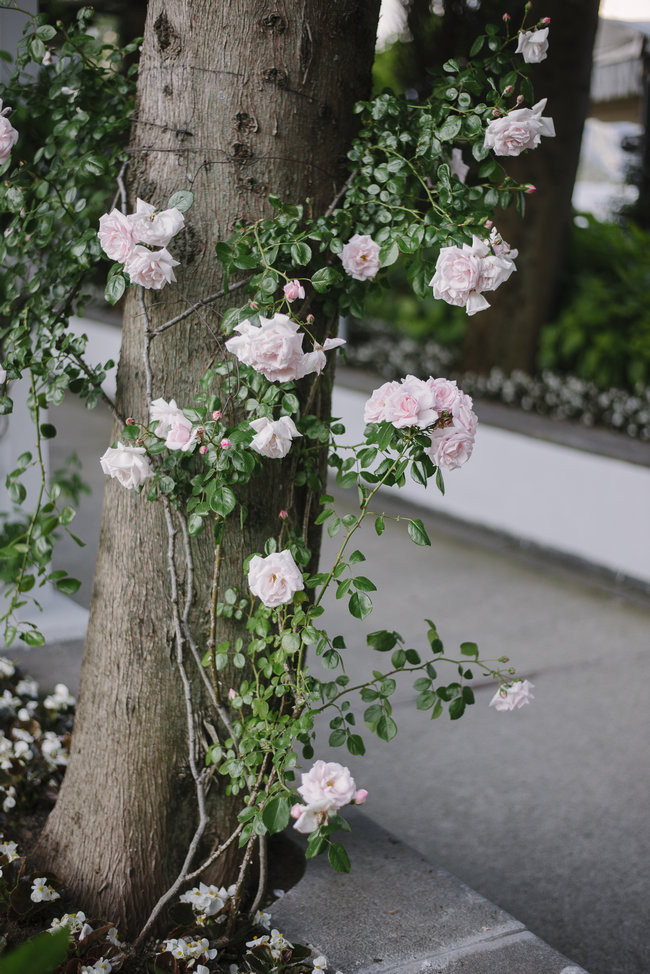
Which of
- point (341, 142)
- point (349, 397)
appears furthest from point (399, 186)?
point (349, 397)

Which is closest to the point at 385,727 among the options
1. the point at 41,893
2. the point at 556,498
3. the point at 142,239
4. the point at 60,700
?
the point at 41,893

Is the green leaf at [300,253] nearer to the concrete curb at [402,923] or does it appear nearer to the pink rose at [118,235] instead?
the pink rose at [118,235]

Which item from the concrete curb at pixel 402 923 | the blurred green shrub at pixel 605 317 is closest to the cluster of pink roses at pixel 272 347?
the concrete curb at pixel 402 923

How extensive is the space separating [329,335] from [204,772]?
963 millimetres

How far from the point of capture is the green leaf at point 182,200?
70.3 inches

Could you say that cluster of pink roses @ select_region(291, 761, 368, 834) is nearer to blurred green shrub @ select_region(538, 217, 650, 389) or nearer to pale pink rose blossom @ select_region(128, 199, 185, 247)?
pale pink rose blossom @ select_region(128, 199, 185, 247)

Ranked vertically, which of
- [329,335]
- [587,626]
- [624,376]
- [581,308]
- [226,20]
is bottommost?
[587,626]

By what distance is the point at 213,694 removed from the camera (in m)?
1.97

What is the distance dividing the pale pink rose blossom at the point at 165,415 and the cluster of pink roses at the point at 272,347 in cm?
19

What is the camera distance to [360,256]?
1.88 metres

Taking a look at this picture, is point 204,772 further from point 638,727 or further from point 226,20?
point 638,727

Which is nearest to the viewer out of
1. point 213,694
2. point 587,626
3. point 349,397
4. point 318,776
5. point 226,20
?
point 318,776

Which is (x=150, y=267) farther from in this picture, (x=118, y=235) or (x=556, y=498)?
(x=556, y=498)

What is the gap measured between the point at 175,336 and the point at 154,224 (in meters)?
0.27
